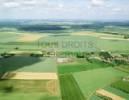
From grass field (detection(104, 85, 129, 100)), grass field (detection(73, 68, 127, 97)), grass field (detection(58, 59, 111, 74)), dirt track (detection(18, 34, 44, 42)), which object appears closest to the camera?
grass field (detection(104, 85, 129, 100))

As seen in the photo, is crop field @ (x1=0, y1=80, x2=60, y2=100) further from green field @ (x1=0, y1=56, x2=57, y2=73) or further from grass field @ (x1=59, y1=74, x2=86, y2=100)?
green field @ (x1=0, y1=56, x2=57, y2=73)

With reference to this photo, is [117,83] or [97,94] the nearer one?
[97,94]

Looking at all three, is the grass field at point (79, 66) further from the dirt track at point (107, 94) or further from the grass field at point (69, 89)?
the dirt track at point (107, 94)

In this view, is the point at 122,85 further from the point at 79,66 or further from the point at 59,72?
the point at 79,66

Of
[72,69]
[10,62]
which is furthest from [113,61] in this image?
[10,62]

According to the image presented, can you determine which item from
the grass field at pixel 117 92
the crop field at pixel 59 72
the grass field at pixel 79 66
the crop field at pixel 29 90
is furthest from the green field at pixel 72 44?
the grass field at pixel 117 92

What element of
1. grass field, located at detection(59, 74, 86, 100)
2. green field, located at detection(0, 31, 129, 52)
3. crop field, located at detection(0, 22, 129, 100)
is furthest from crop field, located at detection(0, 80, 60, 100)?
green field, located at detection(0, 31, 129, 52)

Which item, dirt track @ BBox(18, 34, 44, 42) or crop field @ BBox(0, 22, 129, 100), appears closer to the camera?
crop field @ BBox(0, 22, 129, 100)

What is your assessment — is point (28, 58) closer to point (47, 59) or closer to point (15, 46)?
point (47, 59)
